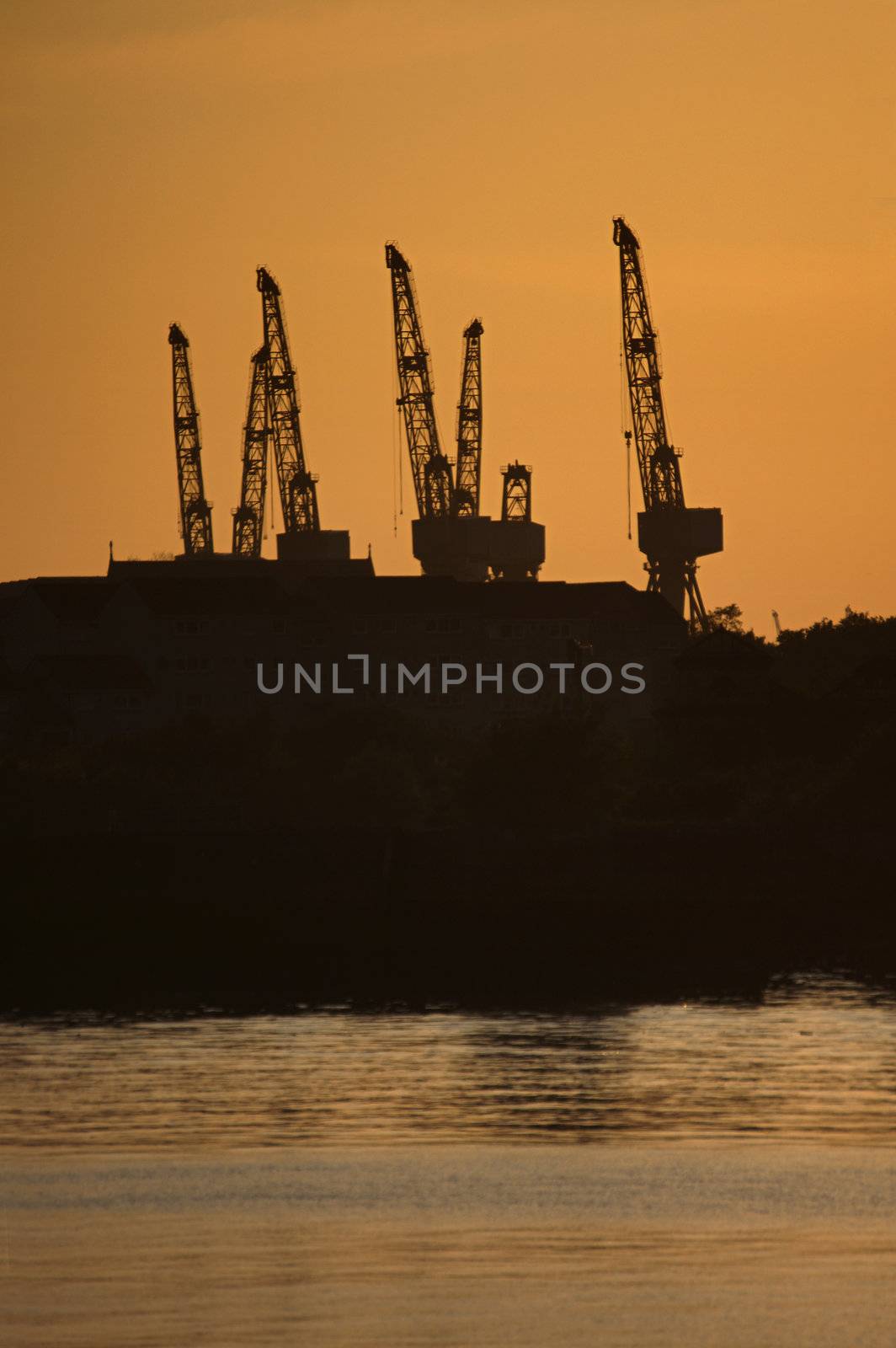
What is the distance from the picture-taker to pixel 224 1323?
3077 cm

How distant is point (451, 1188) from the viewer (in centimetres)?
3916

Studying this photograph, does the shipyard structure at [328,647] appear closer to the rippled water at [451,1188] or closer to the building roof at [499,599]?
the building roof at [499,599]

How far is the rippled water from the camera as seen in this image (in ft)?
103

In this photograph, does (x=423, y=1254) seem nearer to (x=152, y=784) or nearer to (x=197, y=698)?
(x=152, y=784)

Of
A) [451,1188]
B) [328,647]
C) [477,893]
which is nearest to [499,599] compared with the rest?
[328,647]

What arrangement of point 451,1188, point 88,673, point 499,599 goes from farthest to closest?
point 499,599
point 88,673
point 451,1188

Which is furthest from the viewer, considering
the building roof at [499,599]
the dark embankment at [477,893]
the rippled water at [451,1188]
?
the building roof at [499,599]

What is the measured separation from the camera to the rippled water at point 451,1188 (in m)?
31.3

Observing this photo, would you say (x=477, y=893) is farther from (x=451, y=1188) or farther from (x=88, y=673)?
(x=88, y=673)

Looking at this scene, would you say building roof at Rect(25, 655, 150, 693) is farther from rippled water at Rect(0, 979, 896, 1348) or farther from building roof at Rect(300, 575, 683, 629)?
rippled water at Rect(0, 979, 896, 1348)

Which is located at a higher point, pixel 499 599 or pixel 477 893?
pixel 499 599

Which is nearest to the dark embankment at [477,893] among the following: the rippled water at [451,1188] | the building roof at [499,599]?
the rippled water at [451,1188]

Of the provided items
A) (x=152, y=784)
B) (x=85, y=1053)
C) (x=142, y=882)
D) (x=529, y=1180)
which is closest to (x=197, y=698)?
(x=152, y=784)

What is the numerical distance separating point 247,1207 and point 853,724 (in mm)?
96975
